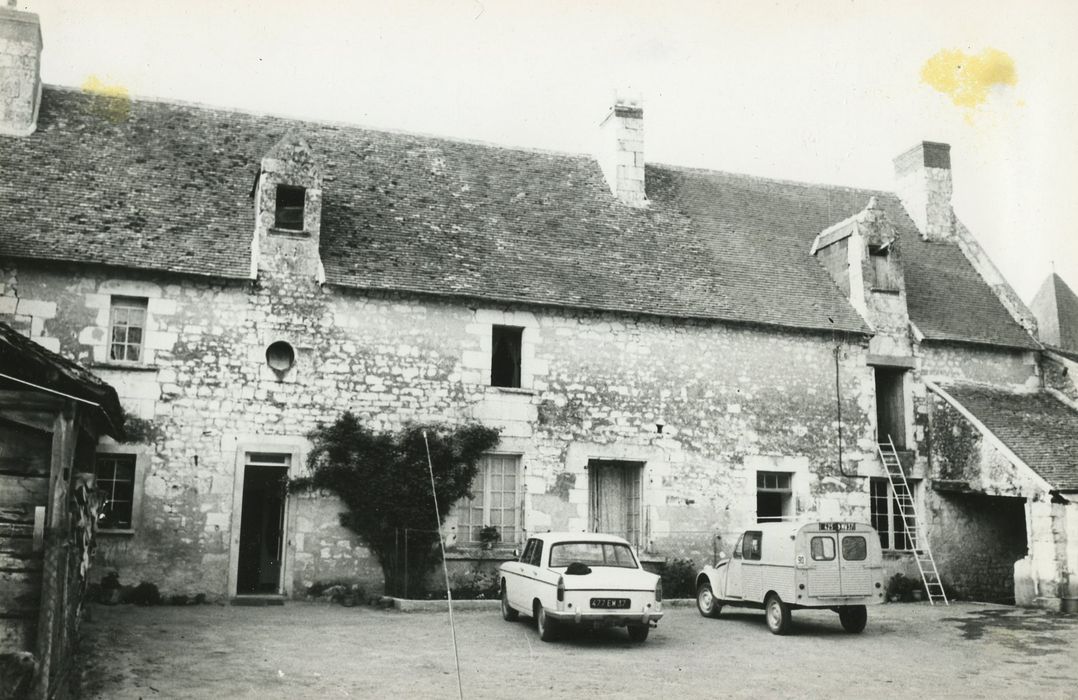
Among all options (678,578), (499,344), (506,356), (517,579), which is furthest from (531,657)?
(499,344)

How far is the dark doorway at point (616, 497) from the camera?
17891mm

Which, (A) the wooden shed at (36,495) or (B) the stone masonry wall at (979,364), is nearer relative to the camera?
(A) the wooden shed at (36,495)

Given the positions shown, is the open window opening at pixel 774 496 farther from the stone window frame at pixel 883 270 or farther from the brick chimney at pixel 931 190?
the brick chimney at pixel 931 190

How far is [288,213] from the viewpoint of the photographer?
17109mm

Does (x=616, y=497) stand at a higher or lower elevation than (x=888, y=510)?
higher

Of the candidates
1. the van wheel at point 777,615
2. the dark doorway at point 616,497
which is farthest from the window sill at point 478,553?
the van wheel at point 777,615

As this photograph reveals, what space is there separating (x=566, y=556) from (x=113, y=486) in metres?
7.89

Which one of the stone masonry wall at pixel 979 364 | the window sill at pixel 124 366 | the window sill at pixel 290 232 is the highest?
the window sill at pixel 290 232

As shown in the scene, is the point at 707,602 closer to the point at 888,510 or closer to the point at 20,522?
the point at 888,510

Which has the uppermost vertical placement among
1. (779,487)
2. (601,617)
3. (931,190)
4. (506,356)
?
(931,190)

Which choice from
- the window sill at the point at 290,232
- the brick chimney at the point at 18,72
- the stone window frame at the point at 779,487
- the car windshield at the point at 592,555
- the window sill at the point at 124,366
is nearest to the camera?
the car windshield at the point at 592,555

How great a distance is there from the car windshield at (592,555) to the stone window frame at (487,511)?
176 inches

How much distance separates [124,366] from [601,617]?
906cm

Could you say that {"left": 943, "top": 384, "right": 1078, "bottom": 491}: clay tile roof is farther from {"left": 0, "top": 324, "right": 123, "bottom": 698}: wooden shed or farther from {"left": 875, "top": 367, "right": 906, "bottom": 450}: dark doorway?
{"left": 0, "top": 324, "right": 123, "bottom": 698}: wooden shed
